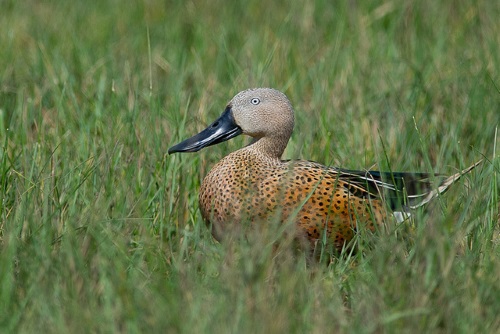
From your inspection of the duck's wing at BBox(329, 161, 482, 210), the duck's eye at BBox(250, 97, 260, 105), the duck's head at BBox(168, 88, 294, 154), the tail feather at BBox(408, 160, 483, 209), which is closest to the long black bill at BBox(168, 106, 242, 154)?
the duck's head at BBox(168, 88, 294, 154)

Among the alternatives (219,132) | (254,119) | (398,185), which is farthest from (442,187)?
→ (219,132)

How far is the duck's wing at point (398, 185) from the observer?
394cm

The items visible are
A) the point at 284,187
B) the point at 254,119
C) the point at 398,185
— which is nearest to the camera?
the point at 284,187

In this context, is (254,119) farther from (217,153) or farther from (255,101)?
(217,153)

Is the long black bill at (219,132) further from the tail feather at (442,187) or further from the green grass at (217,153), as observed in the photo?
the tail feather at (442,187)

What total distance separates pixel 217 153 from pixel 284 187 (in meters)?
1.02

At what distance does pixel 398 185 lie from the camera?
405 centimetres

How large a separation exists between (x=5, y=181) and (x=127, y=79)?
1.68 m

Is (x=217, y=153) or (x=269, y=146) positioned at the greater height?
(x=269, y=146)

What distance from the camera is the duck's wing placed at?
12.9 ft

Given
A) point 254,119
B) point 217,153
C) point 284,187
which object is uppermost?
point 254,119

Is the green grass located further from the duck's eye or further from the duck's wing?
the duck's eye

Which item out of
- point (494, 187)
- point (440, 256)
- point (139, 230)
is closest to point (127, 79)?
point (139, 230)

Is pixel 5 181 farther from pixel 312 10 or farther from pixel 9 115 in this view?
pixel 312 10
